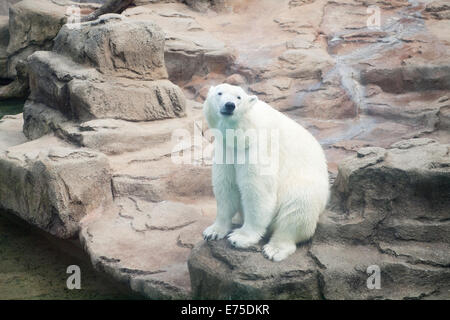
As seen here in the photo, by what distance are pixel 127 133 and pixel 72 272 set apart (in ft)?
6.90

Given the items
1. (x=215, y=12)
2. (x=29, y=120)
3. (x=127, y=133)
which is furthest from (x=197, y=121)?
(x=215, y=12)

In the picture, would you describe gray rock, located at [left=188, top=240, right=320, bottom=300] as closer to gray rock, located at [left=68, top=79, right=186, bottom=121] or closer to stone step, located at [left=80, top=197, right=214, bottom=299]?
stone step, located at [left=80, top=197, right=214, bottom=299]

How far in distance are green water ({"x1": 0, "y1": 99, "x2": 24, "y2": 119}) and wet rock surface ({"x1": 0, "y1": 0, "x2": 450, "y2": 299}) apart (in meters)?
1.25

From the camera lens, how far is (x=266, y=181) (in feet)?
12.6

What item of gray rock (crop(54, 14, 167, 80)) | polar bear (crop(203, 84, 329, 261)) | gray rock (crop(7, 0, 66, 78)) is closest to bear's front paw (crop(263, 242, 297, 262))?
polar bear (crop(203, 84, 329, 261))

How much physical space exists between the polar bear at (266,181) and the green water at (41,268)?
1327 mm

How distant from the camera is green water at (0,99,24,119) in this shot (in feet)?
38.1

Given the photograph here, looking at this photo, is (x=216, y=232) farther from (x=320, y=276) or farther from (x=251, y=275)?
(x=320, y=276)

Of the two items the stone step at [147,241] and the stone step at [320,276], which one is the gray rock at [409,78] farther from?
the stone step at [320,276]

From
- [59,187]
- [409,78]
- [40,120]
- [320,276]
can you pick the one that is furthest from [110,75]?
[409,78]

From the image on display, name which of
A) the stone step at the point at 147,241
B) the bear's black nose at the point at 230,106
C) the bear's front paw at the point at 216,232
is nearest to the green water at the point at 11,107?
the stone step at the point at 147,241

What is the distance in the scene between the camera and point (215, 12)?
1233 centimetres

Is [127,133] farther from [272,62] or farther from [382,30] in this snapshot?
[382,30]

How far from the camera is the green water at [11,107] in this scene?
11611 mm
